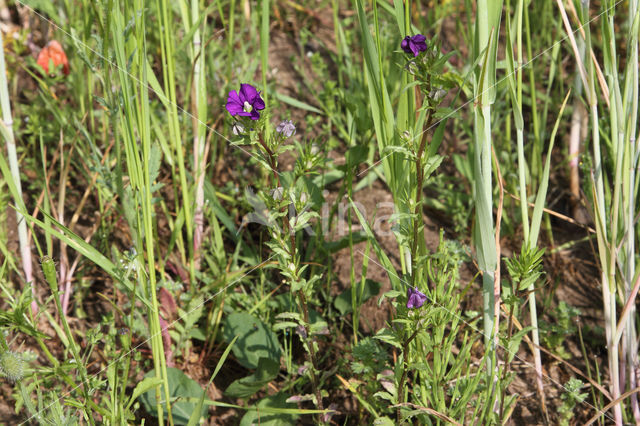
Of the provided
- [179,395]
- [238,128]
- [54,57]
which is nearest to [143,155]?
[238,128]

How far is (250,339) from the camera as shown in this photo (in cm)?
147

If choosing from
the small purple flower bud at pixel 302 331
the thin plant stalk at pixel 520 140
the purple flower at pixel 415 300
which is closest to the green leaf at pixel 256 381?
the small purple flower bud at pixel 302 331

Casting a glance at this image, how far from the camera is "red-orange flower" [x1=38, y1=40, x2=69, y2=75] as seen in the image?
195 centimetres

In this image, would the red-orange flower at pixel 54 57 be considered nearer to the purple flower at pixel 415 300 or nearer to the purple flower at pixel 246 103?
the purple flower at pixel 246 103

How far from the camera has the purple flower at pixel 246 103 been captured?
1041 mm

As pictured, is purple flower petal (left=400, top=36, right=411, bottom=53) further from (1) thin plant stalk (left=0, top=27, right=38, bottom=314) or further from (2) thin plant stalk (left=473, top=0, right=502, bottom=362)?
(1) thin plant stalk (left=0, top=27, right=38, bottom=314)

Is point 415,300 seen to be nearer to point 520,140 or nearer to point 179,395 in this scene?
point 520,140

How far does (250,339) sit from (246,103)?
64 centimetres

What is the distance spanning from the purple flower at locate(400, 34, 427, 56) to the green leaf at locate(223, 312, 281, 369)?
0.78 meters

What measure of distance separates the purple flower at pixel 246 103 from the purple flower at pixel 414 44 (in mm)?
250

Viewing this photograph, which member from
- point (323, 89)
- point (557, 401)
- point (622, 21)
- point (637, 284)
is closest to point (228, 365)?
point (557, 401)

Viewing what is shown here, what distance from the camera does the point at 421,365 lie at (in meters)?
1.13

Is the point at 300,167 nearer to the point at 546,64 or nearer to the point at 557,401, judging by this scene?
the point at 557,401

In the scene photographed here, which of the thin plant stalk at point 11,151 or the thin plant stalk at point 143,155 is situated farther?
the thin plant stalk at point 11,151
